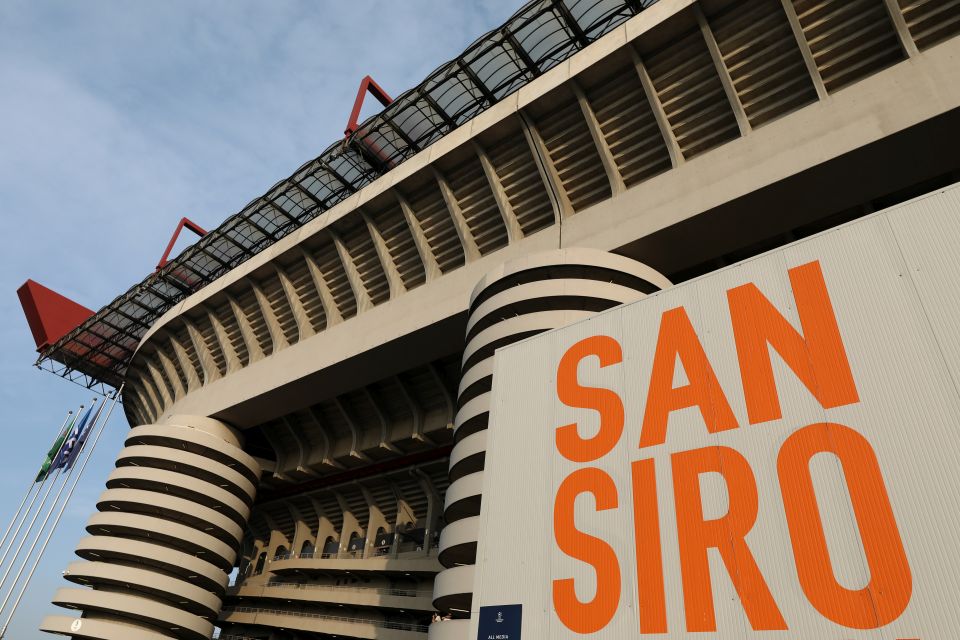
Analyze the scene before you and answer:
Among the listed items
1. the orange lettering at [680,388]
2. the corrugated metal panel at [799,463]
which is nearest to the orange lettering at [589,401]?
the corrugated metal panel at [799,463]

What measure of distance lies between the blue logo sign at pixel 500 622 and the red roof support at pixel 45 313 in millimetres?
58817

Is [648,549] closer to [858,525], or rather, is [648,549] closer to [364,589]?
[858,525]

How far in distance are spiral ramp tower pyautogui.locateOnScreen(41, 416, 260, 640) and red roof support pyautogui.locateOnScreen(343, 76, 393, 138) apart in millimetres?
22208

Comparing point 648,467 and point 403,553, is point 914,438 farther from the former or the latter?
point 403,553

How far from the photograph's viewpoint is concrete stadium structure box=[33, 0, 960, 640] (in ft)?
74.0

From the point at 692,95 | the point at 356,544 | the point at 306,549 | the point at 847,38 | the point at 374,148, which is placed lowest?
the point at 356,544

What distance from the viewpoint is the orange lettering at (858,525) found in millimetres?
9789

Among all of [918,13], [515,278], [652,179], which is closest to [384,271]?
[515,278]

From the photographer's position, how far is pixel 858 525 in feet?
34.3

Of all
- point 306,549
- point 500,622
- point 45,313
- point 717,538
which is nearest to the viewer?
point 717,538

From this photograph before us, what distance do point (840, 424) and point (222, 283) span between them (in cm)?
3981

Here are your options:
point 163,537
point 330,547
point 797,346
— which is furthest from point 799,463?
point 330,547

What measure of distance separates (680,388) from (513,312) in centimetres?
1132

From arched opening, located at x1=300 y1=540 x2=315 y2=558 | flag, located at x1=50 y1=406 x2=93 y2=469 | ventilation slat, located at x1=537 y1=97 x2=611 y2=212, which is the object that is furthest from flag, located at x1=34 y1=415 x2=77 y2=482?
ventilation slat, located at x1=537 y1=97 x2=611 y2=212
